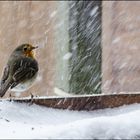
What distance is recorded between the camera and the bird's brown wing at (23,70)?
5785 millimetres

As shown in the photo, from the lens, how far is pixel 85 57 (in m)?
9.09

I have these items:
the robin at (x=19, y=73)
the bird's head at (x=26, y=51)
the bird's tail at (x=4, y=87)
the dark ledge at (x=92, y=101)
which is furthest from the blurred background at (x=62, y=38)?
the dark ledge at (x=92, y=101)

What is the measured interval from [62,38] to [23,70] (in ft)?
11.6

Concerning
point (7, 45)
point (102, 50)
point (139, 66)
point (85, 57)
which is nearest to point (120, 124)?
point (139, 66)

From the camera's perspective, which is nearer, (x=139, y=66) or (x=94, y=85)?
(x=139, y=66)

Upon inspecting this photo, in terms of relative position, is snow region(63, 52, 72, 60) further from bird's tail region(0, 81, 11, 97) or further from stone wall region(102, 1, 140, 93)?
bird's tail region(0, 81, 11, 97)

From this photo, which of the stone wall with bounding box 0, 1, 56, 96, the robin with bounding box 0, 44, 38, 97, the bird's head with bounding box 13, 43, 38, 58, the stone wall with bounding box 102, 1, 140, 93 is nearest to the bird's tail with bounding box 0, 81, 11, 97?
the robin with bounding box 0, 44, 38, 97

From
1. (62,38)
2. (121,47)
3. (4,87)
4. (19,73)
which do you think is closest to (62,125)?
(4,87)

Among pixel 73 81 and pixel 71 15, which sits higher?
pixel 71 15

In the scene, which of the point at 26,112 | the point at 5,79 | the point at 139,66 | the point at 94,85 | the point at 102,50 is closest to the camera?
the point at 26,112

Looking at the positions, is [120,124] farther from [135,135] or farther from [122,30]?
[122,30]

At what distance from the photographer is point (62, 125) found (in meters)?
2.96

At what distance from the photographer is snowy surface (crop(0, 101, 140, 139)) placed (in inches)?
105

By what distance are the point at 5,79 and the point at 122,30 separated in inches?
101
